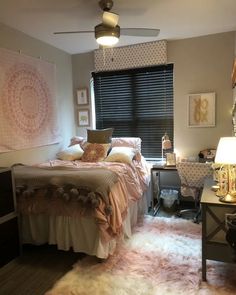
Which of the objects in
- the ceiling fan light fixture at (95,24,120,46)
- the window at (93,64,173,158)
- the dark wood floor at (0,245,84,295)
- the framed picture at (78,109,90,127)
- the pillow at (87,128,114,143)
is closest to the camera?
the dark wood floor at (0,245,84,295)

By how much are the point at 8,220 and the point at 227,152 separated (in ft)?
6.85

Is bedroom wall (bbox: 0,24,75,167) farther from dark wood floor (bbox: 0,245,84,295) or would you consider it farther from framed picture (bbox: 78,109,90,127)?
dark wood floor (bbox: 0,245,84,295)

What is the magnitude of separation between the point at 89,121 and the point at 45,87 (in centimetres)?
100

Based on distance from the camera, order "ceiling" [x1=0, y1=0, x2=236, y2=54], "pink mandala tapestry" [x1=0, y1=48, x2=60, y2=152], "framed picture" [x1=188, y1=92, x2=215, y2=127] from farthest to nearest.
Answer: "framed picture" [x1=188, y1=92, x2=215, y2=127]
"pink mandala tapestry" [x1=0, y1=48, x2=60, y2=152]
"ceiling" [x1=0, y1=0, x2=236, y2=54]

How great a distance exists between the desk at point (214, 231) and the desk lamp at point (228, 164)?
90mm

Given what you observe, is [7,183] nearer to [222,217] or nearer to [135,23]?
[222,217]

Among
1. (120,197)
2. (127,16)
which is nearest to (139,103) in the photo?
(127,16)

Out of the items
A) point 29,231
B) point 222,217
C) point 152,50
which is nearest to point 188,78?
point 152,50

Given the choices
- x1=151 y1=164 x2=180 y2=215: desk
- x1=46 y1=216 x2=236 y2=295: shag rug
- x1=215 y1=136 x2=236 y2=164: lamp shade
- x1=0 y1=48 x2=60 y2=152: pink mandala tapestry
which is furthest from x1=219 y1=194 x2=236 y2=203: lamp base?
x1=0 y1=48 x2=60 y2=152: pink mandala tapestry

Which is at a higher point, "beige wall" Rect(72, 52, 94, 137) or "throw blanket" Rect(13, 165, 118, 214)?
"beige wall" Rect(72, 52, 94, 137)

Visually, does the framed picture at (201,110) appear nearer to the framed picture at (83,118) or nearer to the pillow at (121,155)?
the pillow at (121,155)

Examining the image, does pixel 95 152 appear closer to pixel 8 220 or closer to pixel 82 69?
pixel 8 220

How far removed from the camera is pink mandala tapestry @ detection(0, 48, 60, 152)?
302 cm

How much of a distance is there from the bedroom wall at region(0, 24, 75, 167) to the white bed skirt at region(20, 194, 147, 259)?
91 cm
